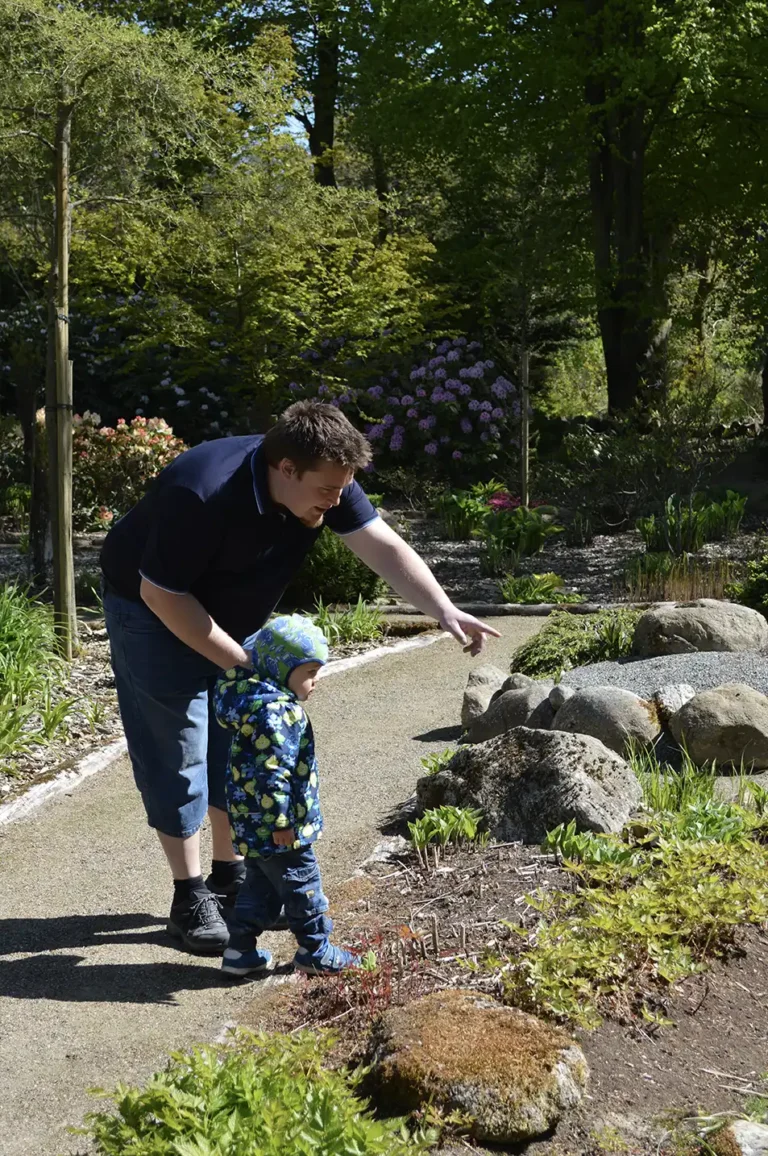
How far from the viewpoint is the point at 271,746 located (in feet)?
10.8

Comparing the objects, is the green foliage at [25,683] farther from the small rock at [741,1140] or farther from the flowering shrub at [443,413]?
the flowering shrub at [443,413]

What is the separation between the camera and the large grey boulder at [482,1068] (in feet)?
8.12

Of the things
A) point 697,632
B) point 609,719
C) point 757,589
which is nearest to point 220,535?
point 609,719

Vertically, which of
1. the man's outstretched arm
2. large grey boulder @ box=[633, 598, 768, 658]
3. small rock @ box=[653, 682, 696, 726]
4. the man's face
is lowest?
small rock @ box=[653, 682, 696, 726]

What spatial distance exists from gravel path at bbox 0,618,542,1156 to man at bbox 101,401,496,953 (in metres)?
0.27

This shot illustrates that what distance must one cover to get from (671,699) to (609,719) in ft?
1.49

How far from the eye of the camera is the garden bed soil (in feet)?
8.59

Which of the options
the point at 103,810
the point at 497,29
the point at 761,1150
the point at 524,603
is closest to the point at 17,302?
the point at 497,29

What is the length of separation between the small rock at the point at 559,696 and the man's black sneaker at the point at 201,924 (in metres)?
2.18

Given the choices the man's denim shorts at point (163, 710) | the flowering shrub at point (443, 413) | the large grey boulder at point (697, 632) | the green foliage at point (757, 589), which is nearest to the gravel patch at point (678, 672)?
the large grey boulder at point (697, 632)

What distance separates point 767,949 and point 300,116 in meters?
24.6

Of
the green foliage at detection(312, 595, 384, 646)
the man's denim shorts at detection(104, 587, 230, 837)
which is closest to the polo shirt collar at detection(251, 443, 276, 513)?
the man's denim shorts at detection(104, 587, 230, 837)

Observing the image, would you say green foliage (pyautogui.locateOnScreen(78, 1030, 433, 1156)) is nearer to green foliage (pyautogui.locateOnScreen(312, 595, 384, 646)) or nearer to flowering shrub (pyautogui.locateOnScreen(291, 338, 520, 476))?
green foliage (pyautogui.locateOnScreen(312, 595, 384, 646))

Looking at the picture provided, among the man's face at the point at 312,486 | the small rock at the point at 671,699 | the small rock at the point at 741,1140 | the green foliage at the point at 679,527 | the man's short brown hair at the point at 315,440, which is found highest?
the man's short brown hair at the point at 315,440
